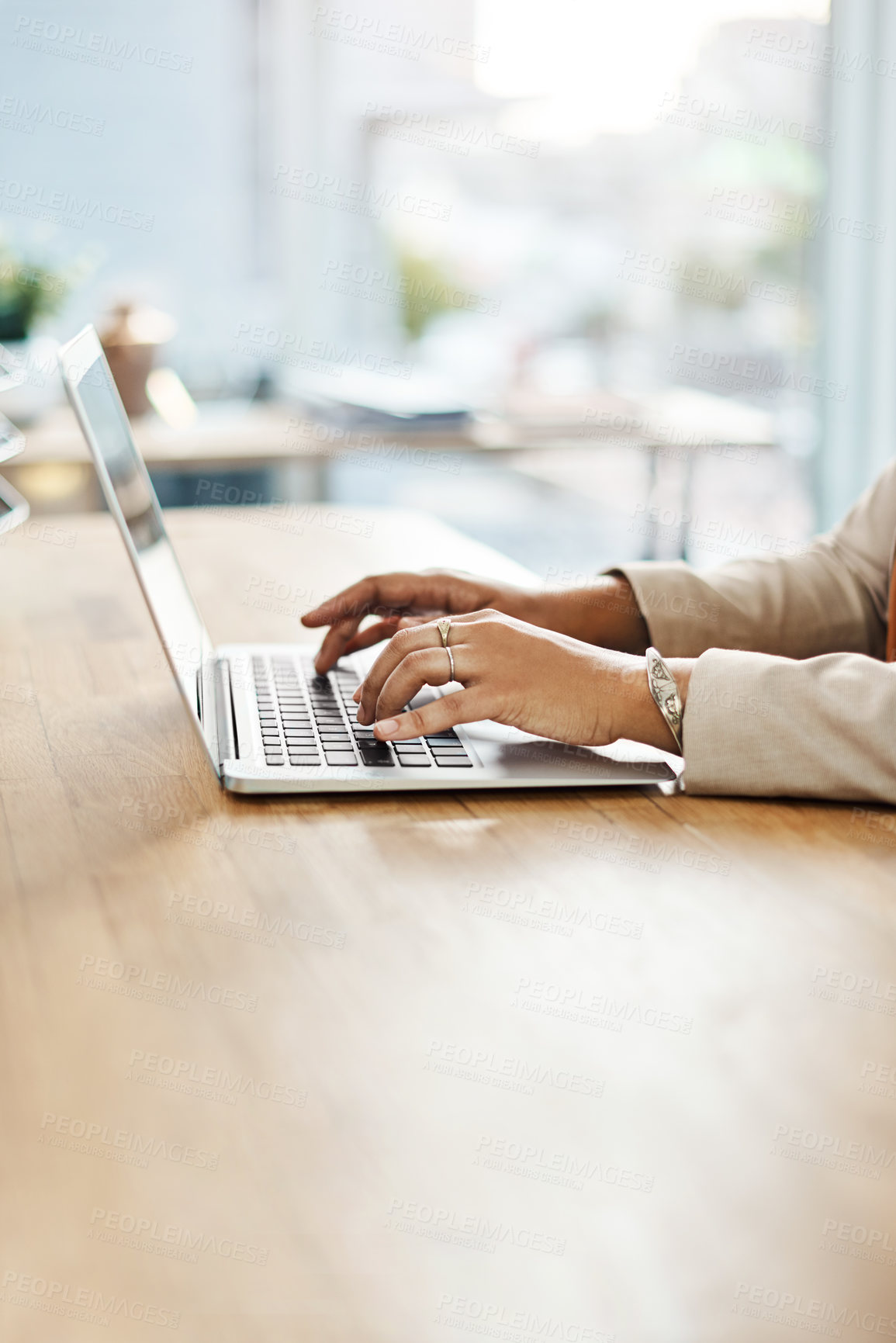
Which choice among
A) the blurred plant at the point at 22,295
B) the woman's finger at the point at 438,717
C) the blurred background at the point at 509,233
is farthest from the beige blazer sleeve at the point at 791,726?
the blurred plant at the point at 22,295

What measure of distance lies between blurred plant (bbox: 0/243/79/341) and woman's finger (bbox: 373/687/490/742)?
7.85 ft

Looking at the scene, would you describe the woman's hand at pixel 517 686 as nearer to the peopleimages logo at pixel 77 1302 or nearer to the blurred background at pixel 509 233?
the peopleimages logo at pixel 77 1302

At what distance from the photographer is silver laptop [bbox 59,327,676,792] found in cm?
81

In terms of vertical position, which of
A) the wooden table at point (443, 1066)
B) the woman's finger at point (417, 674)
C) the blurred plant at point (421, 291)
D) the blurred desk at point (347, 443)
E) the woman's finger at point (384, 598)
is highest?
the blurred plant at point (421, 291)

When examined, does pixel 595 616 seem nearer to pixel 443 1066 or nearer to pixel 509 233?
pixel 443 1066

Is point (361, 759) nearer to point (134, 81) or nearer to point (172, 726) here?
point (172, 726)

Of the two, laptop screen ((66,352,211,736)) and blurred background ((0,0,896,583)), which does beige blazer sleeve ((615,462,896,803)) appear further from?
blurred background ((0,0,896,583))

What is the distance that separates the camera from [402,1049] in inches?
20.3

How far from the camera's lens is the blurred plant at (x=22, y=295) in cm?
287

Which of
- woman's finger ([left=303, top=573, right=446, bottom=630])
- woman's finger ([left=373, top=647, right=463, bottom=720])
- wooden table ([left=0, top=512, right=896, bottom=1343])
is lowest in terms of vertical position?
wooden table ([left=0, top=512, right=896, bottom=1343])

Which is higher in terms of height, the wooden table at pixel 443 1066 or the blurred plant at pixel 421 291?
the blurred plant at pixel 421 291

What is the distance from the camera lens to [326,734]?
891 mm

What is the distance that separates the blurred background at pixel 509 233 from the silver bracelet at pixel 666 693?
219 cm

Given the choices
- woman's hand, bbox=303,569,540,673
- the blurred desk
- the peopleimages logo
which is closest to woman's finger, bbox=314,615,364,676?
woman's hand, bbox=303,569,540,673
